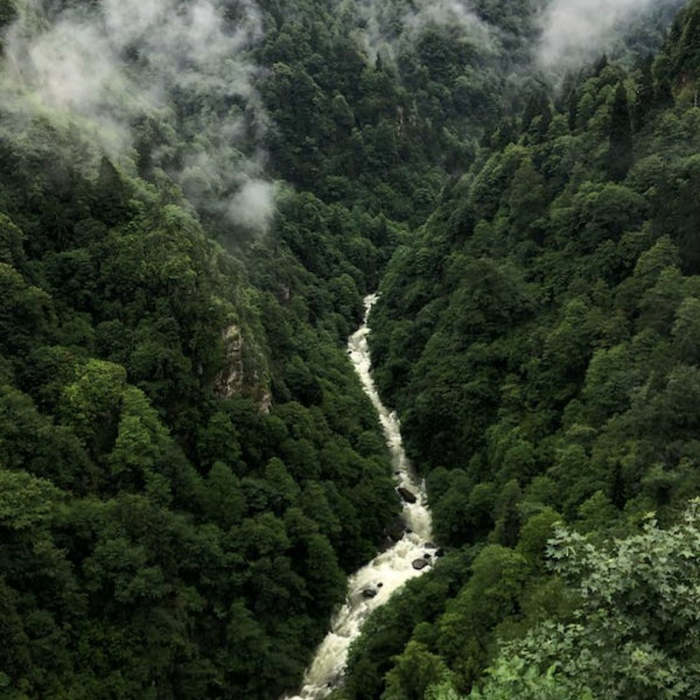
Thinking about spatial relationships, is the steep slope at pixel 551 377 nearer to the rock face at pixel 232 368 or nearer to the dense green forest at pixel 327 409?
the dense green forest at pixel 327 409

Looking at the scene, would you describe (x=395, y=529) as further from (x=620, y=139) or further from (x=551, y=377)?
(x=620, y=139)

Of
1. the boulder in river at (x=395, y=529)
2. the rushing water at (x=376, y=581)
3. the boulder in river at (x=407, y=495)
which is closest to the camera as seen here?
the rushing water at (x=376, y=581)

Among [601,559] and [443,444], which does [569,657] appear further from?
[443,444]

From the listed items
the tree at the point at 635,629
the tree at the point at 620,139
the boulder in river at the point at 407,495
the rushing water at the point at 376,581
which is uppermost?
the tree at the point at 620,139

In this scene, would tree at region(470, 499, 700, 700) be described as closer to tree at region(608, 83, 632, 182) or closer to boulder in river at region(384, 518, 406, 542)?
boulder in river at region(384, 518, 406, 542)

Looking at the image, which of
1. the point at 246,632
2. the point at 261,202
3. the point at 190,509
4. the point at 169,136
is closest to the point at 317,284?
the point at 261,202

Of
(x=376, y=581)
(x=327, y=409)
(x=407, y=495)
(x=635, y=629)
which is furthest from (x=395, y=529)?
(x=635, y=629)

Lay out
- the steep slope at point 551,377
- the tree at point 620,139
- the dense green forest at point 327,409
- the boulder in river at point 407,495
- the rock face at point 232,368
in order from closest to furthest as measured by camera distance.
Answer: the steep slope at point 551,377, the dense green forest at point 327,409, the rock face at point 232,368, the boulder in river at point 407,495, the tree at point 620,139

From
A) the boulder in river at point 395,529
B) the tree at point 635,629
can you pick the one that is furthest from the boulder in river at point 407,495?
the tree at point 635,629
